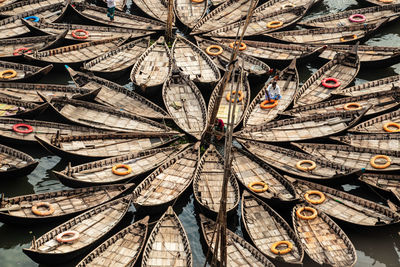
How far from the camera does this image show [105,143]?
32.7m

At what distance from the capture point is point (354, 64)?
127 feet

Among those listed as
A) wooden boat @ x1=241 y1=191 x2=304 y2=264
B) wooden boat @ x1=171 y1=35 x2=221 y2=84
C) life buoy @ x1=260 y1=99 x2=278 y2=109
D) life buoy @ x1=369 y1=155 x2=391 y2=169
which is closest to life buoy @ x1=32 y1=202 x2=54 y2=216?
wooden boat @ x1=241 y1=191 x2=304 y2=264

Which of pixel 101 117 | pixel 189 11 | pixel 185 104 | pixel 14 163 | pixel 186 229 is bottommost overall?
pixel 186 229

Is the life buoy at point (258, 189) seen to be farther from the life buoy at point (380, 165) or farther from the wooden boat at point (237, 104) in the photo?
the life buoy at point (380, 165)

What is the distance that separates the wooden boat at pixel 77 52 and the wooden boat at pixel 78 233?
41.0 feet

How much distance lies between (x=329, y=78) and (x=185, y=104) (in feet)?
30.7

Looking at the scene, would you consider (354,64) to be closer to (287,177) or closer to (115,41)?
(287,177)

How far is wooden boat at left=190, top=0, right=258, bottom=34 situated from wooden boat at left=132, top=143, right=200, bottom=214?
1251cm

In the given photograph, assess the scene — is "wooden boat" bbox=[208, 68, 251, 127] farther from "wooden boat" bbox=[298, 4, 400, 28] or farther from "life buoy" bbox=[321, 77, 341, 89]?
"wooden boat" bbox=[298, 4, 400, 28]

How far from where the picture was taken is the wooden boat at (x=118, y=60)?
37.4 meters

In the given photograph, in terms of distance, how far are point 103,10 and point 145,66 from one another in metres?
8.23

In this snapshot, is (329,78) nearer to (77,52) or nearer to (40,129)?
(77,52)

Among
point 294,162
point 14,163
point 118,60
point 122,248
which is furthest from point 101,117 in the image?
point 294,162

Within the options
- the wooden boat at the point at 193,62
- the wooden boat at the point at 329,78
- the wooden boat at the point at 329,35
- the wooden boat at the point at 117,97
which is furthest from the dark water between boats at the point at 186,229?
the wooden boat at the point at 329,35
